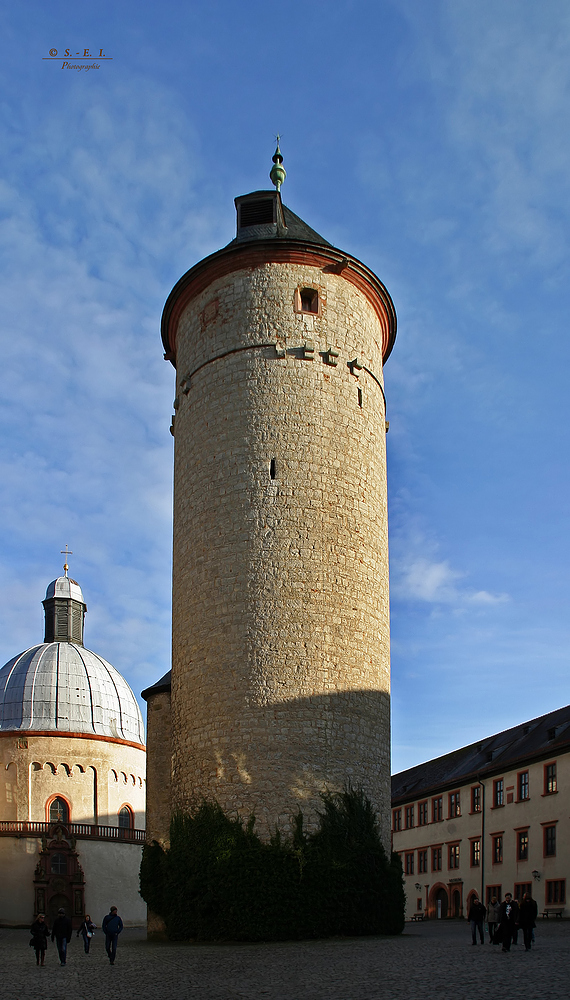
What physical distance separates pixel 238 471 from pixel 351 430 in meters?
2.69

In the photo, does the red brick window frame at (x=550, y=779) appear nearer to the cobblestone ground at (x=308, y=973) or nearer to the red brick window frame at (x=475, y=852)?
the red brick window frame at (x=475, y=852)

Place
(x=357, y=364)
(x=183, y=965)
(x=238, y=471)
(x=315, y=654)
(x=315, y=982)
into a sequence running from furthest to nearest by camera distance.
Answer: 1. (x=357, y=364)
2. (x=238, y=471)
3. (x=315, y=654)
4. (x=183, y=965)
5. (x=315, y=982)

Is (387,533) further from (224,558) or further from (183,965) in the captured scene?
(183,965)

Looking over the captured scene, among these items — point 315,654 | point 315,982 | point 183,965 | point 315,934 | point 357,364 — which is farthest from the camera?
point 357,364

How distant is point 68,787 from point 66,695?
14.5ft

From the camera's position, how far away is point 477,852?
126 ft

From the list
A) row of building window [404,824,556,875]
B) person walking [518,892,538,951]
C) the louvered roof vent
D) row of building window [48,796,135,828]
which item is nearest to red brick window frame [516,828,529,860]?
row of building window [404,824,556,875]

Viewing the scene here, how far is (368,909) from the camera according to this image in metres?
17.5

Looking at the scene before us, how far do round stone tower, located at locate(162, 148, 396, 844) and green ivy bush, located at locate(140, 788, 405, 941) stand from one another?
448mm

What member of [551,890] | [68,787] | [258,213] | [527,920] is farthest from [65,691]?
[527,920]

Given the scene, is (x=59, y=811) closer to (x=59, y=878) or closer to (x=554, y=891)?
(x=59, y=878)

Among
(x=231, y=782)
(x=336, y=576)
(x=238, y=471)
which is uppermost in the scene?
(x=238, y=471)

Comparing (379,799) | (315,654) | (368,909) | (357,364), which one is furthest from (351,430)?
(368,909)

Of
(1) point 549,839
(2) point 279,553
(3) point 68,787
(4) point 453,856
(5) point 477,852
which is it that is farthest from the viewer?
(4) point 453,856
